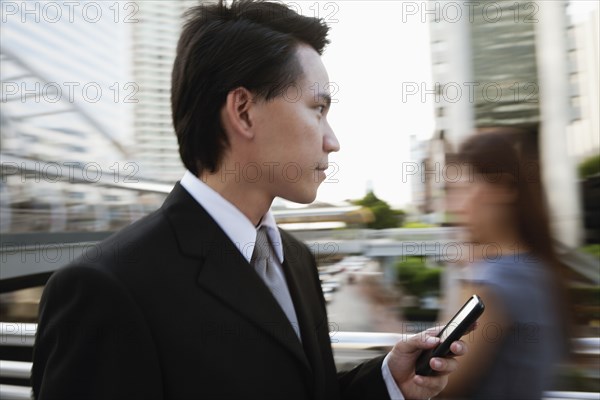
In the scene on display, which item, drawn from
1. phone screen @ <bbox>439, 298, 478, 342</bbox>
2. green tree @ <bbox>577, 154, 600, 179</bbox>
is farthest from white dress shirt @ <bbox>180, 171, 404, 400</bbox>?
green tree @ <bbox>577, 154, 600, 179</bbox>

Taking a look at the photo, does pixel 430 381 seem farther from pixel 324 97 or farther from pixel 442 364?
pixel 324 97

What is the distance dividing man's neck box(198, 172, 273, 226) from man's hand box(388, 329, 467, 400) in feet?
1.12

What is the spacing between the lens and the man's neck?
841mm

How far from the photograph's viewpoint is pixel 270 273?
92 cm

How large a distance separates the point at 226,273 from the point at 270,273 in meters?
0.13

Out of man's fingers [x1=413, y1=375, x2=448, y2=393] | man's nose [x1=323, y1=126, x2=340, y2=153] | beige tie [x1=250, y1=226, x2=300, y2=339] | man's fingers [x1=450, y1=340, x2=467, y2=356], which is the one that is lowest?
man's fingers [x1=413, y1=375, x2=448, y2=393]

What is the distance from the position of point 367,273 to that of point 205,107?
181 cm

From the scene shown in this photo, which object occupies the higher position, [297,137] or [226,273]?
[297,137]

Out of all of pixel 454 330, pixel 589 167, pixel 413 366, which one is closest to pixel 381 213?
pixel 589 167

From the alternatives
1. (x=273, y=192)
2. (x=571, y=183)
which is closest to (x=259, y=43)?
(x=273, y=192)

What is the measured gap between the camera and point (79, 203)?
19.8 feet

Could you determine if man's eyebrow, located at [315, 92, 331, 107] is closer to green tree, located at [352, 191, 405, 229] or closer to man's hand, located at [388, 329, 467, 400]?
man's hand, located at [388, 329, 467, 400]

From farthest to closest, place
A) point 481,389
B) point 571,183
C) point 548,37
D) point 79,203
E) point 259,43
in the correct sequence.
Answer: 1. point 79,203
2. point 548,37
3. point 571,183
4. point 481,389
5. point 259,43

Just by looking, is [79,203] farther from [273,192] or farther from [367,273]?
[273,192]
